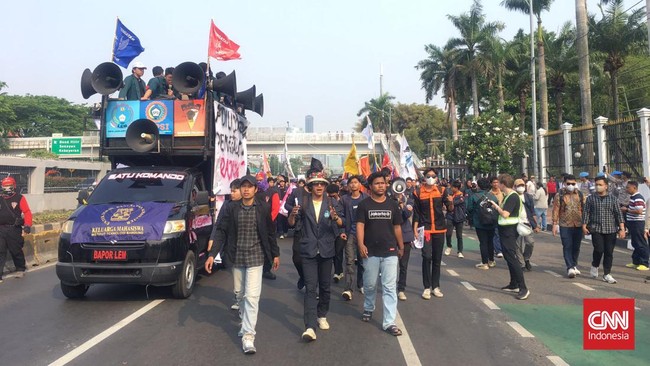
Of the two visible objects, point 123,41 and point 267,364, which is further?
point 123,41

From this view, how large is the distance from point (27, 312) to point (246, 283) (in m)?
3.42

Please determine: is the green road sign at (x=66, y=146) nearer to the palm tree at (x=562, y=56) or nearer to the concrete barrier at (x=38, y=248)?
the concrete barrier at (x=38, y=248)

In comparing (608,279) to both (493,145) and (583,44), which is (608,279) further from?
(493,145)

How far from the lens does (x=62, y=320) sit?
5980 mm

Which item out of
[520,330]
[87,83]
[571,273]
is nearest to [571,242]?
[571,273]

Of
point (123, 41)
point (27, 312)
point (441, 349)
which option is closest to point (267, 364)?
point (441, 349)

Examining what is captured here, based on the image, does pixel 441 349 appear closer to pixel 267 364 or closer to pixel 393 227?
pixel 393 227

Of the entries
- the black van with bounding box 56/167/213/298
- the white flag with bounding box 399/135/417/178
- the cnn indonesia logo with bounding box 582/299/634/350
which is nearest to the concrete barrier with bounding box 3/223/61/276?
the black van with bounding box 56/167/213/298

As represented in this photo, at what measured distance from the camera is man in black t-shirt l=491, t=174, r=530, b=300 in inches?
A: 282

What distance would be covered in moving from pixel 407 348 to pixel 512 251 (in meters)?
3.07

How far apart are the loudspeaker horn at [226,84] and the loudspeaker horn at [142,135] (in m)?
1.46

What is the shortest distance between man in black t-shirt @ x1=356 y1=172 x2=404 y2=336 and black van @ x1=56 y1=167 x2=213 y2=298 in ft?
8.92

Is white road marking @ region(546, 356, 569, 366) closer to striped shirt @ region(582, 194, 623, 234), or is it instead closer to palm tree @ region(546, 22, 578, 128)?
striped shirt @ region(582, 194, 623, 234)

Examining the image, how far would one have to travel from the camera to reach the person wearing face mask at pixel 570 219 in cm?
873
